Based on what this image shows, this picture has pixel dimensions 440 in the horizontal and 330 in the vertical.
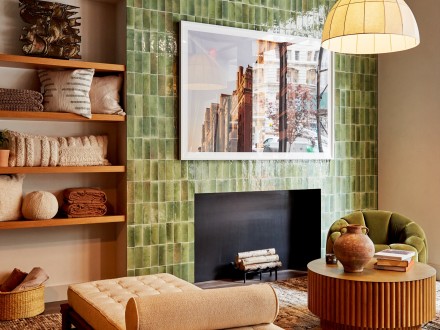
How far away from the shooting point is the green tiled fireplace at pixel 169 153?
4234 millimetres

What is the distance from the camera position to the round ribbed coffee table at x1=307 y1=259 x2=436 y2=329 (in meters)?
2.99

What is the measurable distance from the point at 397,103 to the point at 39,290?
3693 mm

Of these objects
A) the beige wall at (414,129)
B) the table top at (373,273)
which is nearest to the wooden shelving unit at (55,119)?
the table top at (373,273)

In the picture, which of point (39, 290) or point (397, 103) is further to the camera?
point (397, 103)

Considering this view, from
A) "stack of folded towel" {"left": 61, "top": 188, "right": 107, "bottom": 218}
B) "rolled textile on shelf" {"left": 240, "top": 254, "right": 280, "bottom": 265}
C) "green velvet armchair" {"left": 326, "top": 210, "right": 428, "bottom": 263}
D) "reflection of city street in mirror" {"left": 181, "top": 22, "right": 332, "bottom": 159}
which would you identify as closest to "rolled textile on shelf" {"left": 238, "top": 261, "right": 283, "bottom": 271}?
"rolled textile on shelf" {"left": 240, "top": 254, "right": 280, "bottom": 265}

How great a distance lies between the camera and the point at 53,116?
12.9 ft

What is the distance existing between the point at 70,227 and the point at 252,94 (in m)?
1.89

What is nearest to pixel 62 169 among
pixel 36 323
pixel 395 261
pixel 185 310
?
pixel 36 323

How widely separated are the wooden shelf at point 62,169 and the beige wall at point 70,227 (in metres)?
0.22

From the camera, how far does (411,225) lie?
4.10 meters

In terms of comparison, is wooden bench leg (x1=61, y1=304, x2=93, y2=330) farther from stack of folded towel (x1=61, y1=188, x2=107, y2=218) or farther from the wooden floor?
the wooden floor

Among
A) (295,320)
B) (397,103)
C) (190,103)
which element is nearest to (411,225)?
(295,320)

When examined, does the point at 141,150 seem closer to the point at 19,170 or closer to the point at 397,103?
the point at 19,170

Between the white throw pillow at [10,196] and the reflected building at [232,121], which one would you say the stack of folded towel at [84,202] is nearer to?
the white throw pillow at [10,196]
